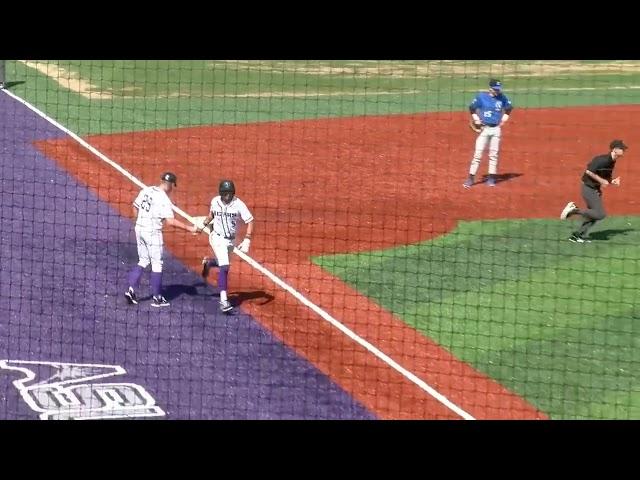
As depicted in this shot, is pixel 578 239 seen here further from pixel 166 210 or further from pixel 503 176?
pixel 166 210

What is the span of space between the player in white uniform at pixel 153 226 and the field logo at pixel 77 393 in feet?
6.35

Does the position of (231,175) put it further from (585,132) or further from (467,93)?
(467,93)

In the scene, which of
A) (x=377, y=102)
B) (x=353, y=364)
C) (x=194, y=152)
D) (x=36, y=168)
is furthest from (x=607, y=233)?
(x=377, y=102)

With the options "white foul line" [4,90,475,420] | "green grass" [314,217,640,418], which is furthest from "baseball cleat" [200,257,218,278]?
"green grass" [314,217,640,418]

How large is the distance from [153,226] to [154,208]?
0.23 m

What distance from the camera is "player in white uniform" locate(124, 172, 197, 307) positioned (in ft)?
46.3

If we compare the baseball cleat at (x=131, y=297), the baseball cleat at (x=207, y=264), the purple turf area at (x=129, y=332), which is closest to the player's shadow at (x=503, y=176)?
the purple turf area at (x=129, y=332)

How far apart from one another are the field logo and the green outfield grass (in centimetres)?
1318

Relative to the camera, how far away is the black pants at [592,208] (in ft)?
54.5

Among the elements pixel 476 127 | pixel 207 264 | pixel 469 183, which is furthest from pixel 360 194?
pixel 207 264

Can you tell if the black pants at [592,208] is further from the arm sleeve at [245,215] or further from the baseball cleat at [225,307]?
the baseball cleat at [225,307]

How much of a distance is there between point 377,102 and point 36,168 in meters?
11.2

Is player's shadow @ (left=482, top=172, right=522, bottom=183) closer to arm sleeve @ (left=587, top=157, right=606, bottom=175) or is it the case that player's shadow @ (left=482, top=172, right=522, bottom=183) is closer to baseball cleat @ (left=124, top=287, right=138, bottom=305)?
arm sleeve @ (left=587, top=157, right=606, bottom=175)

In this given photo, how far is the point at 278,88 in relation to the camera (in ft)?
102
